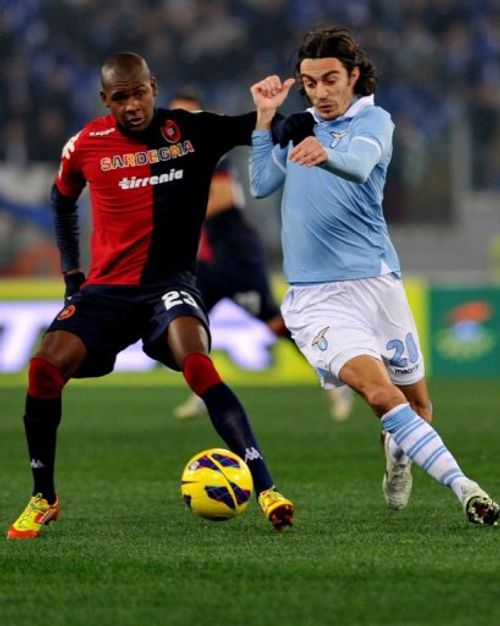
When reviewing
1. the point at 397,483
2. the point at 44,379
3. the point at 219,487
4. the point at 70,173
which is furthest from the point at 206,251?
the point at 219,487

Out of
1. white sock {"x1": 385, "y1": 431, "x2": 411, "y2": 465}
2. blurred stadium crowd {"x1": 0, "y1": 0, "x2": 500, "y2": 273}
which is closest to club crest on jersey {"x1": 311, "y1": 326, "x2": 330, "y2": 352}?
white sock {"x1": 385, "y1": 431, "x2": 411, "y2": 465}

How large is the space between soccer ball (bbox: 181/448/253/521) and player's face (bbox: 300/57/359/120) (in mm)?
1524

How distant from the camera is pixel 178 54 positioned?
20594 mm

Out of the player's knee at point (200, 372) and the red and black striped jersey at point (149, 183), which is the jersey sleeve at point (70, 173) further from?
the player's knee at point (200, 372)

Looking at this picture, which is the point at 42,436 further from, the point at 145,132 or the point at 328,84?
the point at 328,84

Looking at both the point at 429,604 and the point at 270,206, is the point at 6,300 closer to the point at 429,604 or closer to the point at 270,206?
the point at 270,206

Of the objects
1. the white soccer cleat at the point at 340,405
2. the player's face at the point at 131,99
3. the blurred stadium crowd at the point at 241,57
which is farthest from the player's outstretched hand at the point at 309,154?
the blurred stadium crowd at the point at 241,57

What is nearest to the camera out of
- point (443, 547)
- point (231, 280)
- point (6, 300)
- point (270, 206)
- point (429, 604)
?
point (429, 604)

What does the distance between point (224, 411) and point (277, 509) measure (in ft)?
1.61

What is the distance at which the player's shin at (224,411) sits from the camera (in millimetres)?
6180

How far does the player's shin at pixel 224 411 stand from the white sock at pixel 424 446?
1.93 feet

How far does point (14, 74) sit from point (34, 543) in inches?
585

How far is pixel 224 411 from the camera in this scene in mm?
6195

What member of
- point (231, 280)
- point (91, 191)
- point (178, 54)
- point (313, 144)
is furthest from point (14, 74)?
point (313, 144)
